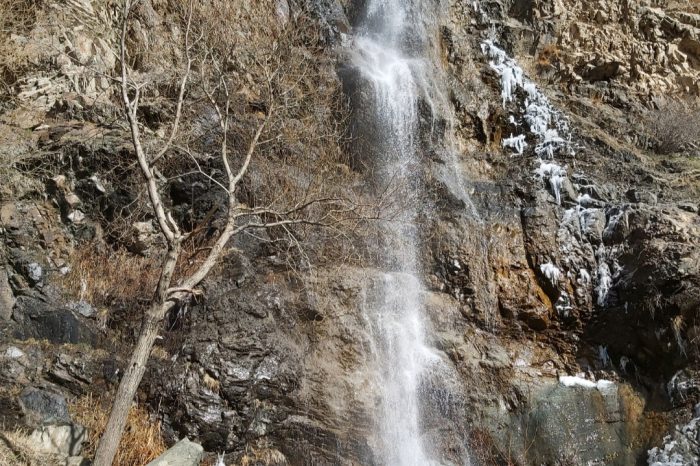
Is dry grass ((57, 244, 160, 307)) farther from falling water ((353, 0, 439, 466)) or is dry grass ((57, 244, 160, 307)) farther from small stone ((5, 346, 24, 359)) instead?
falling water ((353, 0, 439, 466))

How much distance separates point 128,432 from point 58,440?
2.68 ft

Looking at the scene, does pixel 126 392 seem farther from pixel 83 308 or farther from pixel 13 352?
pixel 83 308

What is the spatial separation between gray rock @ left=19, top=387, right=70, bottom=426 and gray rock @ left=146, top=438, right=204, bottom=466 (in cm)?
135

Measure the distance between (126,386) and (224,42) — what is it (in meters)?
10.1

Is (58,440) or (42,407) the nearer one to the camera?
(58,440)

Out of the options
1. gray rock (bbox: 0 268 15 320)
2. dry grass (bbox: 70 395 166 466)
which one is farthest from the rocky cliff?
dry grass (bbox: 70 395 166 466)

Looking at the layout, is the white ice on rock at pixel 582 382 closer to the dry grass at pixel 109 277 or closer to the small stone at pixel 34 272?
the dry grass at pixel 109 277

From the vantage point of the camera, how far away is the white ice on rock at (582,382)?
9633mm

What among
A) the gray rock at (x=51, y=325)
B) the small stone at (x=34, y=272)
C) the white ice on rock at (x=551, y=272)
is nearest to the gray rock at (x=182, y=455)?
the gray rock at (x=51, y=325)

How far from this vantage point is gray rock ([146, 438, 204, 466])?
654cm

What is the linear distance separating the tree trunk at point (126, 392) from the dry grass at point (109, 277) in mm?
3534

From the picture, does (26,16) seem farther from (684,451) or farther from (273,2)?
(684,451)

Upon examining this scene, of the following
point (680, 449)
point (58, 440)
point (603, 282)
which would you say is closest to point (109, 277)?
point (58, 440)

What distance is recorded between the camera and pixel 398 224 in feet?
39.1
